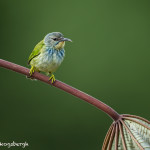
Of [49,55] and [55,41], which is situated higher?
[55,41]

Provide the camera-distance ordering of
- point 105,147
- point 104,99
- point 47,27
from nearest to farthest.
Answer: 1. point 105,147
2. point 104,99
3. point 47,27

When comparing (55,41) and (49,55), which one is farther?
(55,41)

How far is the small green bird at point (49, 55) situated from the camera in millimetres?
2105

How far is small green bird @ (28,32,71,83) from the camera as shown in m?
2.11

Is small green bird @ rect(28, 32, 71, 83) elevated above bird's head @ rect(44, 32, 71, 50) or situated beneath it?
situated beneath

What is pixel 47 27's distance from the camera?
14.7 ft

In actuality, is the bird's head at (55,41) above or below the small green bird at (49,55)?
above

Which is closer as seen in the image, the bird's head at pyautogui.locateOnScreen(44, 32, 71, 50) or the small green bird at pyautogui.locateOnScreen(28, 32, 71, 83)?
the small green bird at pyautogui.locateOnScreen(28, 32, 71, 83)

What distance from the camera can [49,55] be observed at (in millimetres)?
2174

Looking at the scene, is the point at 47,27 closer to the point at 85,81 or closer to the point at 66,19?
the point at 66,19

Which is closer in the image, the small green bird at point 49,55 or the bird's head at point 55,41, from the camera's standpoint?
the small green bird at point 49,55

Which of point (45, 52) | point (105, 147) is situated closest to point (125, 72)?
point (45, 52)

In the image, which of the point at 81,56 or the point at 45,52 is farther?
the point at 81,56

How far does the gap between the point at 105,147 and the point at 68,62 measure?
3.25 metres
